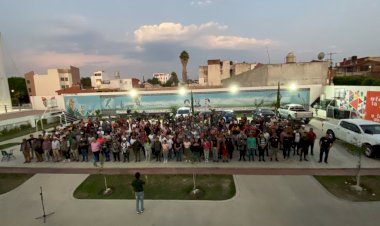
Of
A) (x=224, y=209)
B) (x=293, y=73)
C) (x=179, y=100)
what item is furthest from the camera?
(x=293, y=73)

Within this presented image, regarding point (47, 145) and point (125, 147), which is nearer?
point (125, 147)

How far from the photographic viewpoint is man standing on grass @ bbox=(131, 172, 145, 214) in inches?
316

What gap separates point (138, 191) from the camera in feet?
26.7

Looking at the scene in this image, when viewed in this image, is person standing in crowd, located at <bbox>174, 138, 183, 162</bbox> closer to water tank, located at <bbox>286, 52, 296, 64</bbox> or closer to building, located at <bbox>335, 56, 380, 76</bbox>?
water tank, located at <bbox>286, 52, 296, 64</bbox>

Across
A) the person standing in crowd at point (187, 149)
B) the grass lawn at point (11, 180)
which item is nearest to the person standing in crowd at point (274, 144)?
the person standing in crowd at point (187, 149)

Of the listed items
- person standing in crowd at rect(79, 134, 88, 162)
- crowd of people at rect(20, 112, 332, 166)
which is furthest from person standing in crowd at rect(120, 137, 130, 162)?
person standing in crowd at rect(79, 134, 88, 162)

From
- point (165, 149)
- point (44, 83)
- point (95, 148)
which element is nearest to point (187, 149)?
point (165, 149)

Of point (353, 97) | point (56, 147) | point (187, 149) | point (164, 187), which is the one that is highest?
point (353, 97)

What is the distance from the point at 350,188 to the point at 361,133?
559 cm

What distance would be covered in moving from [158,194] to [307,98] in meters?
26.2

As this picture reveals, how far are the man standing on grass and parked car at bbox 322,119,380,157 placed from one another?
33.4ft

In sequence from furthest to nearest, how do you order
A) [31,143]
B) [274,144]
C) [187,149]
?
1. [31,143]
2. [187,149]
3. [274,144]

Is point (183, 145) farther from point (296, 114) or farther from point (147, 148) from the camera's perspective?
point (296, 114)

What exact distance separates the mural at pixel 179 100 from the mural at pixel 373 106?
9154 millimetres
